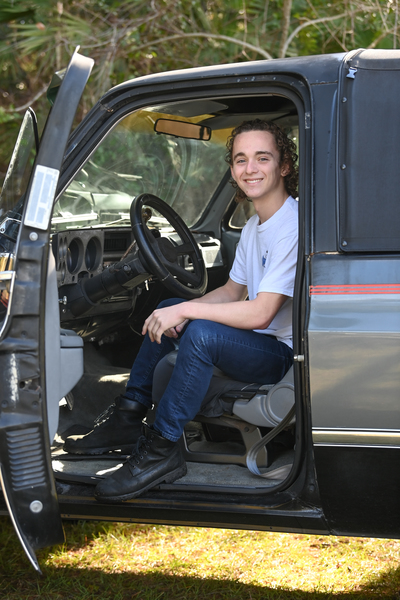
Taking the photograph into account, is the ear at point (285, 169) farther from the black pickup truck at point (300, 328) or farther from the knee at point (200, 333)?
the knee at point (200, 333)

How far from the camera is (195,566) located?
2533mm

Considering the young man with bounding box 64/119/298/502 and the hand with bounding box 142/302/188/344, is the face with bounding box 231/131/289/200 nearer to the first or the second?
the young man with bounding box 64/119/298/502

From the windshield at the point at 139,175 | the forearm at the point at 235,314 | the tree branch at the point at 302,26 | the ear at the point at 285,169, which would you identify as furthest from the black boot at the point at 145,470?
the tree branch at the point at 302,26

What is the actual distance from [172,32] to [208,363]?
512cm

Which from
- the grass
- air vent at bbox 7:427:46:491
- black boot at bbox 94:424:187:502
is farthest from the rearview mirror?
the grass

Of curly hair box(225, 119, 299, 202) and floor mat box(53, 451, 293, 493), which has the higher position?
curly hair box(225, 119, 299, 202)

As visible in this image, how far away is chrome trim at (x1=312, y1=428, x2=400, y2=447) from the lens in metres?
1.79

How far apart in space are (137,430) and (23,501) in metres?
0.85

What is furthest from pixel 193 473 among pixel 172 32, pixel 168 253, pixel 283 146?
pixel 172 32

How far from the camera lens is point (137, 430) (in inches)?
103

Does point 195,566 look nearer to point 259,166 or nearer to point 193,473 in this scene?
point 193,473

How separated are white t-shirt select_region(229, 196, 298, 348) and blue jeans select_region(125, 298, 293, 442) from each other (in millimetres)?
107

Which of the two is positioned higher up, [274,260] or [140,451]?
[274,260]

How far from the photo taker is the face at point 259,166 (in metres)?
2.38
